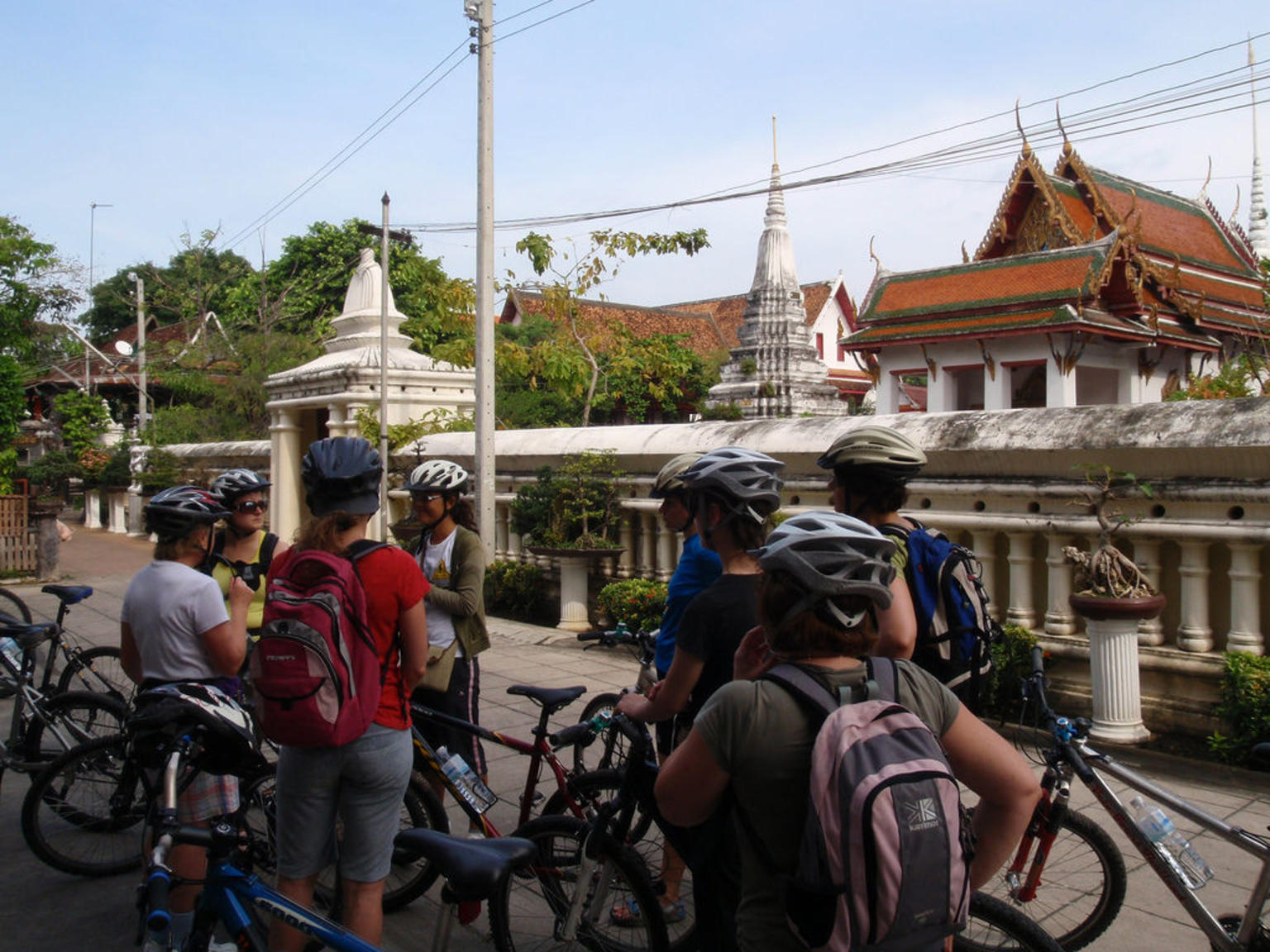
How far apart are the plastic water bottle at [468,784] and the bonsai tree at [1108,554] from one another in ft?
10.9

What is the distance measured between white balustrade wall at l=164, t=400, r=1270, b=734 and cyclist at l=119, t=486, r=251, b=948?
14.0 ft

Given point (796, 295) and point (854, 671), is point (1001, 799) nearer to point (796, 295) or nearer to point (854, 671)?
point (854, 671)

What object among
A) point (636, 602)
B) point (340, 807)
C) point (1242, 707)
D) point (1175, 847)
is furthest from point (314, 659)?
point (636, 602)

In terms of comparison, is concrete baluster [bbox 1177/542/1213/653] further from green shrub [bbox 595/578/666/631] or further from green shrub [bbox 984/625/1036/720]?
green shrub [bbox 595/578/666/631]

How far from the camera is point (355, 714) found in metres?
2.97

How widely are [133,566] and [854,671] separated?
16.1 metres

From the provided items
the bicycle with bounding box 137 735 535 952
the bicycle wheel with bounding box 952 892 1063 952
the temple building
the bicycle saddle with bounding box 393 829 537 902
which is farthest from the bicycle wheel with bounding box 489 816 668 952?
→ the temple building

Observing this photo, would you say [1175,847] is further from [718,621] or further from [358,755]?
[358,755]

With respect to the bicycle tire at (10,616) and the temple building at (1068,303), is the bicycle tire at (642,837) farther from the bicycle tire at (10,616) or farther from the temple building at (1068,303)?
the temple building at (1068,303)

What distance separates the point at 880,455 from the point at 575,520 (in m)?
6.32

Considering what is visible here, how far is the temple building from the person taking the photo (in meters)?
21.4

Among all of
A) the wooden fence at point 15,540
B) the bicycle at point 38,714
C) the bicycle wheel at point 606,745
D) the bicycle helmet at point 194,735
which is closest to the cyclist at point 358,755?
the bicycle helmet at point 194,735

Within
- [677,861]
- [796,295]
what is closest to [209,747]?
[677,861]

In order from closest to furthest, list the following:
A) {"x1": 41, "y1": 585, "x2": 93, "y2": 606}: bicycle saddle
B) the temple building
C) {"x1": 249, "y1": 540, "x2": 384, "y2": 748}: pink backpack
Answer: {"x1": 249, "y1": 540, "x2": 384, "y2": 748}: pink backpack, {"x1": 41, "y1": 585, "x2": 93, "y2": 606}: bicycle saddle, the temple building
